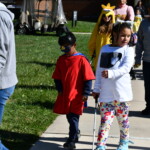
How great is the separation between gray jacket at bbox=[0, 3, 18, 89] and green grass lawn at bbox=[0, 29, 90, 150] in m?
1.48

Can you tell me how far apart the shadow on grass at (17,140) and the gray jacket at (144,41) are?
216 centimetres

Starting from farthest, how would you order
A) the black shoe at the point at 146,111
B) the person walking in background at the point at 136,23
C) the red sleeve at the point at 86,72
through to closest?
the person walking in background at the point at 136,23
the black shoe at the point at 146,111
the red sleeve at the point at 86,72

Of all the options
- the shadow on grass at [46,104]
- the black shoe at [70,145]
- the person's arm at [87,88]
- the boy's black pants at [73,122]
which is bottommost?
the shadow on grass at [46,104]

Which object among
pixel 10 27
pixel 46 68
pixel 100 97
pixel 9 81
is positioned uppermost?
pixel 10 27

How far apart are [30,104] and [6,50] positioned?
356 centimetres

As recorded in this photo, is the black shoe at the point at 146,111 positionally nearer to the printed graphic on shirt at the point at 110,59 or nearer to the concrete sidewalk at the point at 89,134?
the concrete sidewalk at the point at 89,134

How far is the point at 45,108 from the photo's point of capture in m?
7.18

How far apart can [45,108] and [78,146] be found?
72.6 inches

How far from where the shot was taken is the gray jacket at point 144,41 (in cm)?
668

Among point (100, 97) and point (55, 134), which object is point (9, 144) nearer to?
point (55, 134)

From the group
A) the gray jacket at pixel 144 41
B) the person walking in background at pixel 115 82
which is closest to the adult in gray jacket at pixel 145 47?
the gray jacket at pixel 144 41

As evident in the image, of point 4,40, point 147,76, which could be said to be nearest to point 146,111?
point 147,76

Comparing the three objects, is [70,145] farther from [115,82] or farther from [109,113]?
[115,82]

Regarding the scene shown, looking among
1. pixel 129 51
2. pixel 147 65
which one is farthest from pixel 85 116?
pixel 129 51
